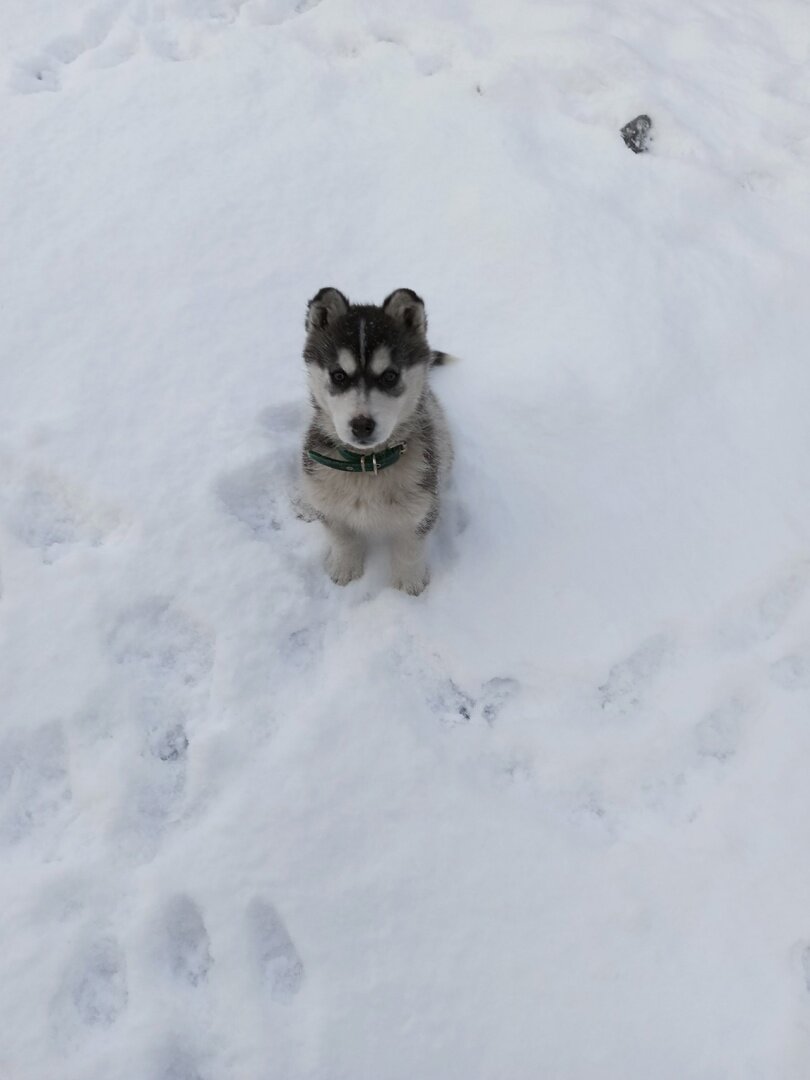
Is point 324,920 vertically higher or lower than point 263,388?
lower

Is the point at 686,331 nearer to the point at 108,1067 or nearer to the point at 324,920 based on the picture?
the point at 324,920

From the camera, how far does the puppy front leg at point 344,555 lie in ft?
14.2

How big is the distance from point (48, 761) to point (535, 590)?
112 inches

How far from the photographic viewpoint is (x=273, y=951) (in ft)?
11.7

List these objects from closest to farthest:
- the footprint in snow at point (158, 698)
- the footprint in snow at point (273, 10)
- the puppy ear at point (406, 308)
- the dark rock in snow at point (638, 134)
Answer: the puppy ear at point (406, 308)
the footprint in snow at point (158, 698)
the dark rock in snow at point (638, 134)
the footprint in snow at point (273, 10)

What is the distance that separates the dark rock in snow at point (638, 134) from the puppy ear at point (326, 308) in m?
3.80

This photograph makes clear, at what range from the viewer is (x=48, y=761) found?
3.97 m

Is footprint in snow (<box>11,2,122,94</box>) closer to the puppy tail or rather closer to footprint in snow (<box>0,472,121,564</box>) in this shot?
footprint in snow (<box>0,472,121,564</box>)

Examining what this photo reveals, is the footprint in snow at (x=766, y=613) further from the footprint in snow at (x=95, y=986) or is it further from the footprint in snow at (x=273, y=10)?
the footprint in snow at (x=273, y=10)

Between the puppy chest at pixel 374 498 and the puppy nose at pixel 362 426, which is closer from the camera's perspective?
the puppy nose at pixel 362 426

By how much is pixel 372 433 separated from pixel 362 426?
0.19ft

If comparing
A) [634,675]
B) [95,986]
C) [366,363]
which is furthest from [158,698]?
[634,675]

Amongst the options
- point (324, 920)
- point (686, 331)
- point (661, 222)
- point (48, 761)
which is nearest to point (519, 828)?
point (324, 920)

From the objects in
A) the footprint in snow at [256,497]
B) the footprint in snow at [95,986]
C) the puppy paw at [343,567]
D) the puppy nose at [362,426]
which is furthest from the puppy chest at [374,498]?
the footprint in snow at [95,986]
